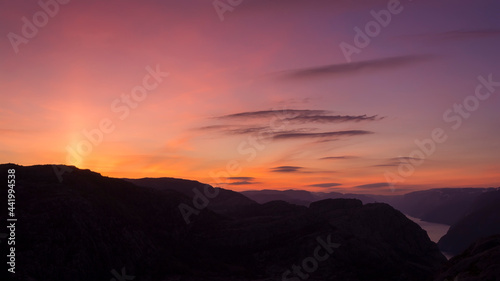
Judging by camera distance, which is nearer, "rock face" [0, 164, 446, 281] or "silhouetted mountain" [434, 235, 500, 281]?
"silhouetted mountain" [434, 235, 500, 281]

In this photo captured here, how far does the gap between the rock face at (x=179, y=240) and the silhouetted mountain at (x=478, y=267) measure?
158 feet

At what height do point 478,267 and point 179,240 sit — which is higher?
point 179,240

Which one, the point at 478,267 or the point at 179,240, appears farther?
the point at 179,240

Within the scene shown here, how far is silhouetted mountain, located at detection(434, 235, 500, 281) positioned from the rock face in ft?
158

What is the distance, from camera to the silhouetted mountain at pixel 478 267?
40.6 m

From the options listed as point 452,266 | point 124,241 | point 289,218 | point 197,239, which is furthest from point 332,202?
point 452,266

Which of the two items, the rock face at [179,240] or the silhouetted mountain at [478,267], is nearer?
the silhouetted mountain at [478,267]

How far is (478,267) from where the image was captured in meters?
43.2

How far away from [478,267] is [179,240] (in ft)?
264

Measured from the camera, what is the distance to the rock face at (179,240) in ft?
271

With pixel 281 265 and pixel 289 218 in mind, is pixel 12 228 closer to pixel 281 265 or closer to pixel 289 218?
pixel 281 265

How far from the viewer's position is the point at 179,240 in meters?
109

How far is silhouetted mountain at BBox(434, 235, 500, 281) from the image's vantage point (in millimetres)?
40594

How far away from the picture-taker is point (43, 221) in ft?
277
